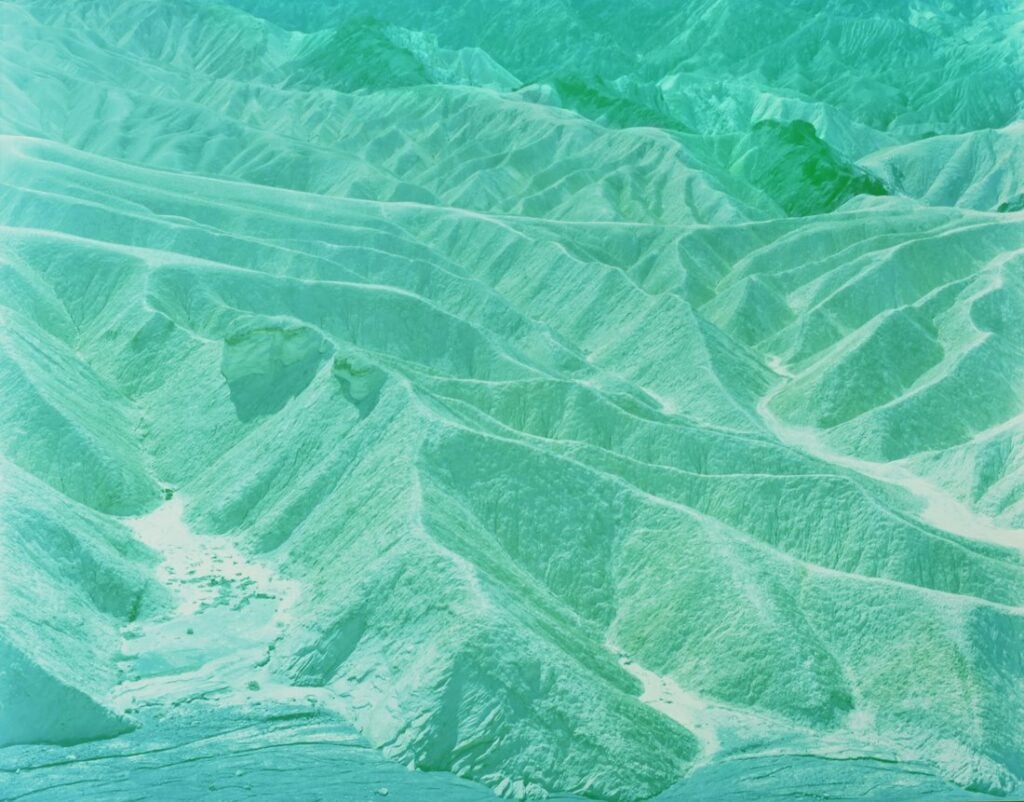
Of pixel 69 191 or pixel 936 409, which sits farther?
pixel 69 191

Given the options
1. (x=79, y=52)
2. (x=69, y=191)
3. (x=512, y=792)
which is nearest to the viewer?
(x=512, y=792)

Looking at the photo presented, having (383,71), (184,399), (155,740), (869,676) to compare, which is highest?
(383,71)

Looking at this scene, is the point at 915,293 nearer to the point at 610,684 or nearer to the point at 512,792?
the point at 610,684

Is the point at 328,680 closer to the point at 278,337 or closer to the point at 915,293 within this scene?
the point at 278,337

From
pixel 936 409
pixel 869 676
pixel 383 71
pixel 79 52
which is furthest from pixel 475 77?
pixel 869 676

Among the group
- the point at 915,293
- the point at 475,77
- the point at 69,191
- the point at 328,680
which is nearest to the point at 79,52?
the point at 475,77

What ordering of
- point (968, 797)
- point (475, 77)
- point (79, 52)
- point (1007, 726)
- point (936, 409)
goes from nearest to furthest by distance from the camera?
point (968, 797)
point (1007, 726)
point (936, 409)
point (79, 52)
point (475, 77)

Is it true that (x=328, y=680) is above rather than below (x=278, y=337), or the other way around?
below
